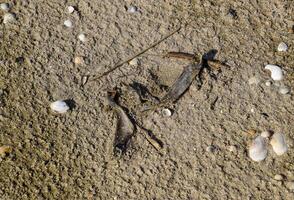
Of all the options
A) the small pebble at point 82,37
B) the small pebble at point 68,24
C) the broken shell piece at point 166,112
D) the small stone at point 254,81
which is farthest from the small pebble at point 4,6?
the small stone at point 254,81

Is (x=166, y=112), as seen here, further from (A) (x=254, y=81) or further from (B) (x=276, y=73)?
(B) (x=276, y=73)

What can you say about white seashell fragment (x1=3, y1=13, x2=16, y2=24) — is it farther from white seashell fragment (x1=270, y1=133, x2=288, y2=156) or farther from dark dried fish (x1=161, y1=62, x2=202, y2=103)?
white seashell fragment (x1=270, y1=133, x2=288, y2=156)

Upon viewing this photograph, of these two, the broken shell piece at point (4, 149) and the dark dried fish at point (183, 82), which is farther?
the dark dried fish at point (183, 82)

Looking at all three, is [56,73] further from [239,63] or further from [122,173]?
[239,63]

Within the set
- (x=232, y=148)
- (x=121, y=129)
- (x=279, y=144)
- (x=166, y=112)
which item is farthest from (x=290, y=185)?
(x=121, y=129)

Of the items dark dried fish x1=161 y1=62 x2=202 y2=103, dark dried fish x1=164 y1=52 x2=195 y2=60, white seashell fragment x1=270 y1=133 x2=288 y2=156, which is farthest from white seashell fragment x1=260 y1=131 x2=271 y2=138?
dark dried fish x1=164 y1=52 x2=195 y2=60

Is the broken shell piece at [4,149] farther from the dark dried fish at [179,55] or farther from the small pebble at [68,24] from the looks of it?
the dark dried fish at [179,55]
